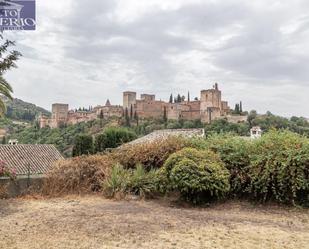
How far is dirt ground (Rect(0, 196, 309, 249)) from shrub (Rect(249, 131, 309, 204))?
13.2 inches

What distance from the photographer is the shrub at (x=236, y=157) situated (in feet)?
27.2

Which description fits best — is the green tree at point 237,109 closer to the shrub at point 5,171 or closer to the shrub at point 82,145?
the shrub at point 82,145

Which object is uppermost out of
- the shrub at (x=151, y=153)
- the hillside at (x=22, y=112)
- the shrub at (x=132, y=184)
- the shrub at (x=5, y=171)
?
the hillside at (x=22, y=112)

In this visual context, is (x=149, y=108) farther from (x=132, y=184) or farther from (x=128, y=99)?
(x=132, y=184)

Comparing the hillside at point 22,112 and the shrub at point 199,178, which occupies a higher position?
the hillside at point 22,112

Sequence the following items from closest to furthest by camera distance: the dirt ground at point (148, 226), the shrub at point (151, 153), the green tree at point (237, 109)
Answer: the dirt ground at point (148, 226) < the shrub at point (151, 153) < the green tree at point (237, 109)

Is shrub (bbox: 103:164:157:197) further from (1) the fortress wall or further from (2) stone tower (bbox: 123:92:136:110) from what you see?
(2) stone tower (bbox: 123:92:136:110)

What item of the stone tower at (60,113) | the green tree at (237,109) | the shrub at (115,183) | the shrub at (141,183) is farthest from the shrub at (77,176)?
the stone tower at (60,113)

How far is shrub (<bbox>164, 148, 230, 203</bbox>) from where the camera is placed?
774cm

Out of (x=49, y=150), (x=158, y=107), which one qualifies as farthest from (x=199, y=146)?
(x=158, y=107)

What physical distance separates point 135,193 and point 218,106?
89557 mm

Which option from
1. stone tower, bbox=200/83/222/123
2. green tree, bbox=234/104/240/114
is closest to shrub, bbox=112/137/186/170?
stone tower, bbox=200/83/222/123

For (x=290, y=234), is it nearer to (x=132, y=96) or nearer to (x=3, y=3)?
(x=3, y=3)

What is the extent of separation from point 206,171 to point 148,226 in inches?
98.1
